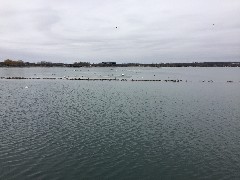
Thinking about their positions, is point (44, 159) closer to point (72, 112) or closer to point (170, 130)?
point (170, 130)

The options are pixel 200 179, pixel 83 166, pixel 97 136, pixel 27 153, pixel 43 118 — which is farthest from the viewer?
pixel 43 118

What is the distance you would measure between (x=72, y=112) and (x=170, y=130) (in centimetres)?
1475

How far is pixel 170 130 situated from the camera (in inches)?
1171

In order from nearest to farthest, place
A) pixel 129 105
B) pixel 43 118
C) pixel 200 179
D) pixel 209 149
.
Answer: pixel 200 179 < pixel 209 149 < pixel 43 118 < pixel 129 105

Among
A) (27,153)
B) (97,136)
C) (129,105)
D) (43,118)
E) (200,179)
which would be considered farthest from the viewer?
(129,105)

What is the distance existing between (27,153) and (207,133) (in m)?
16.7

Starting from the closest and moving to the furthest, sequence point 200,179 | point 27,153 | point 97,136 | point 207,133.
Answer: point 200,179
point 27,153
point 97,136
point 207,133

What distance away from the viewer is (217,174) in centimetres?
1906

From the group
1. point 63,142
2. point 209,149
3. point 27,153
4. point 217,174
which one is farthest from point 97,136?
point 217,174

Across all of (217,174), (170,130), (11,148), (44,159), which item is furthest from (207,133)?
(11,148)

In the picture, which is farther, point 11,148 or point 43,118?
point 43,118

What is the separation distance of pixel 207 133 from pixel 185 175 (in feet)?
36.1

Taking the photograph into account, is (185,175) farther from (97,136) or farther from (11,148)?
(11,148)

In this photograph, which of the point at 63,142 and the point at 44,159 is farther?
the point at 63,142
